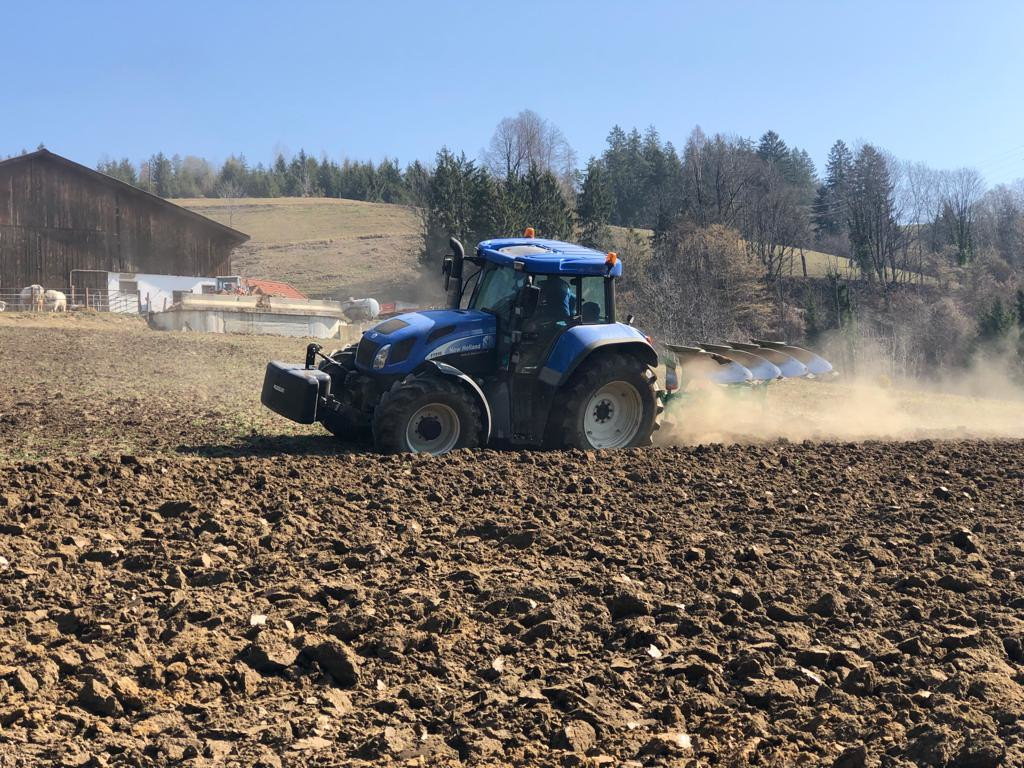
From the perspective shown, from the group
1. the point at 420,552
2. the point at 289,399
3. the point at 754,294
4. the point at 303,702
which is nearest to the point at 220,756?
the point at 303,702

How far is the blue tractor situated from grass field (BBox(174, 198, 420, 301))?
57016mm

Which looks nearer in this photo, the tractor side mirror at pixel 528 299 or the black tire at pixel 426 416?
the black tire at pixel 426 416

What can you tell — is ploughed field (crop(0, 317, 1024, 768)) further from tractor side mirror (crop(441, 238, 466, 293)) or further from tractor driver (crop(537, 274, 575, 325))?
tractor side mirror (crop(441, 238, 466, 293))

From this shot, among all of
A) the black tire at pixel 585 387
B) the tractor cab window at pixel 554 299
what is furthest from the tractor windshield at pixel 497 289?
the black tire at pixel 585 387

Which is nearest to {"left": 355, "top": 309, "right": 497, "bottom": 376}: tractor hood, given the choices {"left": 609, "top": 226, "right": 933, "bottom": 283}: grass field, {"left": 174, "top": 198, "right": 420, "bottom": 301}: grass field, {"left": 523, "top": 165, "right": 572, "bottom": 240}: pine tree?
{"left": 523, "top": 165, "right": 572, "bottom": 240}: pine tree

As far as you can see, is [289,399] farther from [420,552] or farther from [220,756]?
[220,756]

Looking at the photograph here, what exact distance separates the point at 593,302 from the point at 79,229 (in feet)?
127

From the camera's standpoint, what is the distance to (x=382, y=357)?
10.6 meters

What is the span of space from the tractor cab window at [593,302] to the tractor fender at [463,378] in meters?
1.52

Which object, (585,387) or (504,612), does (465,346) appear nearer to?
(585,387)

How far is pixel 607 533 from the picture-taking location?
7863mm

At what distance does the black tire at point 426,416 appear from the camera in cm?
1027

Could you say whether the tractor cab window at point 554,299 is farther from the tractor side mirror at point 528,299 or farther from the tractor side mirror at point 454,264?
the tractor side mirror at point 454,264

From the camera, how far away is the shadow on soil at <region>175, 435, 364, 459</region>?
11.3 metres
